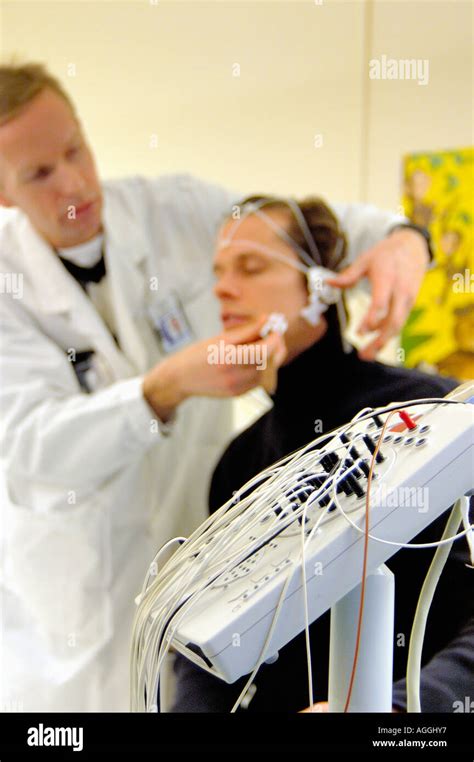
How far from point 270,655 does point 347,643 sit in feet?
0.34

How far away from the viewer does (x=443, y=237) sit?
107cm

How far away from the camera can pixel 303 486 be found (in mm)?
639

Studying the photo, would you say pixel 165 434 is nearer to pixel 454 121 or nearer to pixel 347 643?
pixel 347 643

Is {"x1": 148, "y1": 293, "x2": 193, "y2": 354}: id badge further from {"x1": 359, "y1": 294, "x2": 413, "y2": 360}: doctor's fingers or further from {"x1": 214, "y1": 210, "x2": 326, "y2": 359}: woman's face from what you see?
{"x1": 359, "y1": 294, "x2": 413, "y2": 360}: doctor's fingers

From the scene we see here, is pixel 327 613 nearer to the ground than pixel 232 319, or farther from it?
nearer to the ground

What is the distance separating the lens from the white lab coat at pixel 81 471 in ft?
3.48

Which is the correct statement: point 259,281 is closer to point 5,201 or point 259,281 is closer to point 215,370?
point 215,370

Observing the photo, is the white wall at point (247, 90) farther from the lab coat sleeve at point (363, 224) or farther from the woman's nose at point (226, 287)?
the woman's nose at point (226, 287)

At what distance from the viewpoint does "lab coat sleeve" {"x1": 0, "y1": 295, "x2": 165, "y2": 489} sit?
1.02 m

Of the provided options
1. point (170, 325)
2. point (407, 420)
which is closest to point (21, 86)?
point (170, 325)

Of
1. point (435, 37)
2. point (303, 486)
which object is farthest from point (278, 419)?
point (435, 37)

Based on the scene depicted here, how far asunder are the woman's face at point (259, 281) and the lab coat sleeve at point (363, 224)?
0.10 metres

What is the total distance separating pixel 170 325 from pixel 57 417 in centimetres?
26

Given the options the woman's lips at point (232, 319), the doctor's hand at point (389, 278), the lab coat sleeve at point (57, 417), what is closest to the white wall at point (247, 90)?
the doctor's hand at point (389, 278)
